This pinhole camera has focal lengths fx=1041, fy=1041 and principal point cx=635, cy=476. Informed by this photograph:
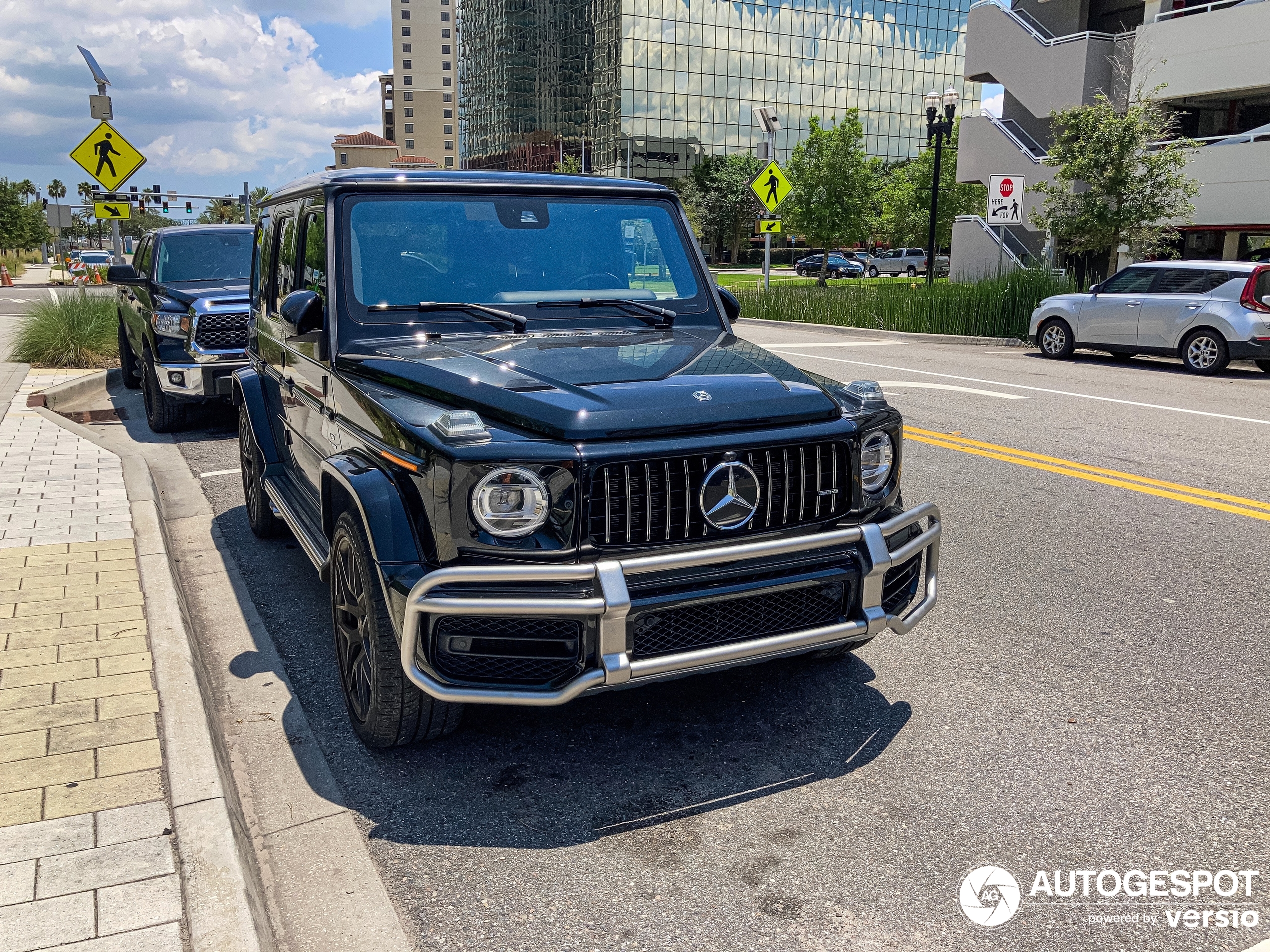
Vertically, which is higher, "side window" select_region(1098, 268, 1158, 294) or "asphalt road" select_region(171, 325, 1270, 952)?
"side window" select_region(1098, 268, 1158, 294)

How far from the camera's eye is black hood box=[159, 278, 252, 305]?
1002 cm

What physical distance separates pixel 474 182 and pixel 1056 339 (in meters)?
15.5

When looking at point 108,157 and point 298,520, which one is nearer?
point 298,520

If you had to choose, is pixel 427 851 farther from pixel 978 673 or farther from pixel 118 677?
pixel 978 673

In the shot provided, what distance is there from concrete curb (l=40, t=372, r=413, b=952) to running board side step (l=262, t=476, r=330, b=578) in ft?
1.73

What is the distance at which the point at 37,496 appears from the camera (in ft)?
22.6

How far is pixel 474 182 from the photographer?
4535mm

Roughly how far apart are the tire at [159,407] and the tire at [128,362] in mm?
2458

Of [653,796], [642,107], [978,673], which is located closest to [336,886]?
[653,796]

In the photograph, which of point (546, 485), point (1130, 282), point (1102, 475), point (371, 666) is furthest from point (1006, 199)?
point (371, 666)

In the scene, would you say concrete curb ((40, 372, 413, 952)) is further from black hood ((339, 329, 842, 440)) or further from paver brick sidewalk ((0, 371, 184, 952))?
black hood ((339, 329, 842, 440))

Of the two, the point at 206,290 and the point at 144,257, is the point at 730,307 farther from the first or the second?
the point at 144,257

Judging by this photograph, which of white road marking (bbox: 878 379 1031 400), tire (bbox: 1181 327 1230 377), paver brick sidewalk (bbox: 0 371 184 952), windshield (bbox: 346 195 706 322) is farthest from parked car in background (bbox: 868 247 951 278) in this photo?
paver brick sidewalk (bbox: 0 371 184 952)

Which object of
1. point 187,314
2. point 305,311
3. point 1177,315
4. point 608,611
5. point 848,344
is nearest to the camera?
point 608,611
